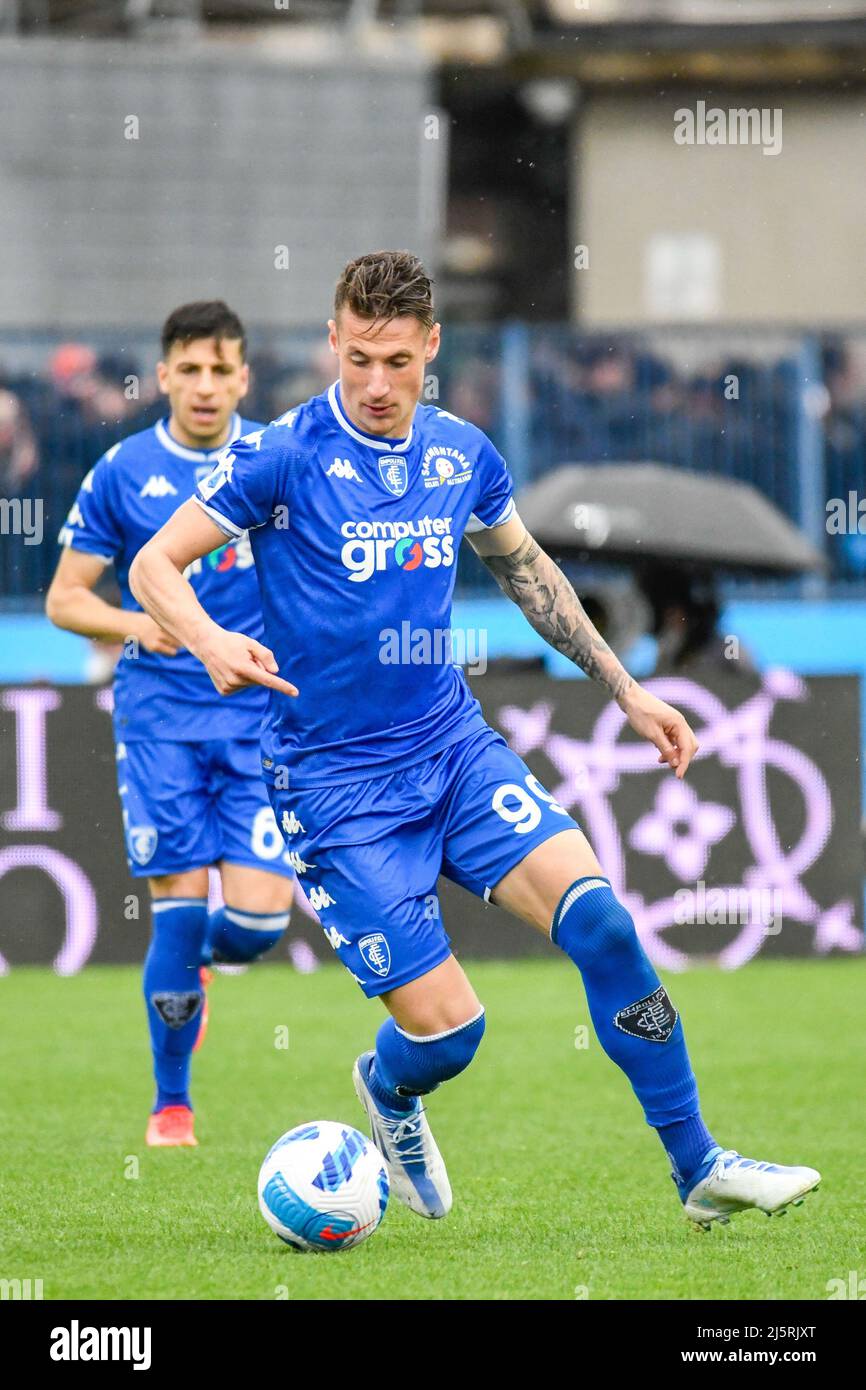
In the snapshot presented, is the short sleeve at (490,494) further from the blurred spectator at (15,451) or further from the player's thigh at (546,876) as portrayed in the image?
the blurred spectator at (15,451)

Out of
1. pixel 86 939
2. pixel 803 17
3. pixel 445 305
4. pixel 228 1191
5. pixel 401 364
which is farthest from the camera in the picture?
pixel 445 305

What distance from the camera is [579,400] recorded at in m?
16.5

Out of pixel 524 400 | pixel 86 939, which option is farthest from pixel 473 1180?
pixel 524 400

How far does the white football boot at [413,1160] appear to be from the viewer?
591cm

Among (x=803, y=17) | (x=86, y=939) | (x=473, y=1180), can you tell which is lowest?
(x=86, y=939)

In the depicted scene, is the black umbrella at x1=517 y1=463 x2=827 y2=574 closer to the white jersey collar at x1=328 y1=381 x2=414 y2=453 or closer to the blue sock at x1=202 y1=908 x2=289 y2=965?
the blue sock at x1=202 y1=908 x2=289 y2=965

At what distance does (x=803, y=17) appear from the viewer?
1103 inches

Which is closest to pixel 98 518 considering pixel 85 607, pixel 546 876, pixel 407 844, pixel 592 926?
pixel 85 607

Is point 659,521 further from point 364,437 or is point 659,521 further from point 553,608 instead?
point 364,437

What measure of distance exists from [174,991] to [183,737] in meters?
0.83

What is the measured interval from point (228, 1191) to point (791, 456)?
1100 centimetres

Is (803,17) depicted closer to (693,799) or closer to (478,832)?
(693,799)

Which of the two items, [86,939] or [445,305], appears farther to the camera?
[445,305]
